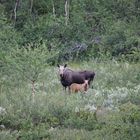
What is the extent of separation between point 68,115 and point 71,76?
235 inches

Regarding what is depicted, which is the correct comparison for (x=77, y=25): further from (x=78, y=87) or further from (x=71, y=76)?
(x=78, y=87)

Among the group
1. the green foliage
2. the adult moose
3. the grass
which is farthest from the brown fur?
the green foliage

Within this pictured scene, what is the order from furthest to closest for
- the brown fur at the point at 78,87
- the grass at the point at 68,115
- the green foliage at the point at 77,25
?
1. the green foliage at the point at 77,25
2. the brown fur at the point at 78,87
3. the grass at the point at 68,115

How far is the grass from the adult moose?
454 mm

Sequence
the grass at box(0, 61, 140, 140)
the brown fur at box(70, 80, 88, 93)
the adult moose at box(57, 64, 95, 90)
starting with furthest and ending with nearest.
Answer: the adult moose at box(57, 64, 95, 90) → the brown fur at box(70, 80, 88, 93) → the grass at box(0, 61, 140, 140)

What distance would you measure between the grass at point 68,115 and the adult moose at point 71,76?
454 mm

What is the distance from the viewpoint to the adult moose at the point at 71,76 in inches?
792

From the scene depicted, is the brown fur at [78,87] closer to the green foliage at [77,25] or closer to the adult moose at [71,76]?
the adult moose at [71,76]

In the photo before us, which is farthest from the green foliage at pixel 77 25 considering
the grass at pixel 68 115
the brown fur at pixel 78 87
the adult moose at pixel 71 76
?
the grass at pixel 68 115

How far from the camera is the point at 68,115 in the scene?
47.3ft

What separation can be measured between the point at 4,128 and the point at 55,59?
69.0 ft

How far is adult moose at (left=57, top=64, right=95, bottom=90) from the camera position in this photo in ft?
66.0

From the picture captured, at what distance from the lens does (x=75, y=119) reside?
1390 centimetres

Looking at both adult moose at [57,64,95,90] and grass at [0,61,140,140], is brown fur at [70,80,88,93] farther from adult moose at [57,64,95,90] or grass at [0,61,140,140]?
grass at [0,61,140,140]
